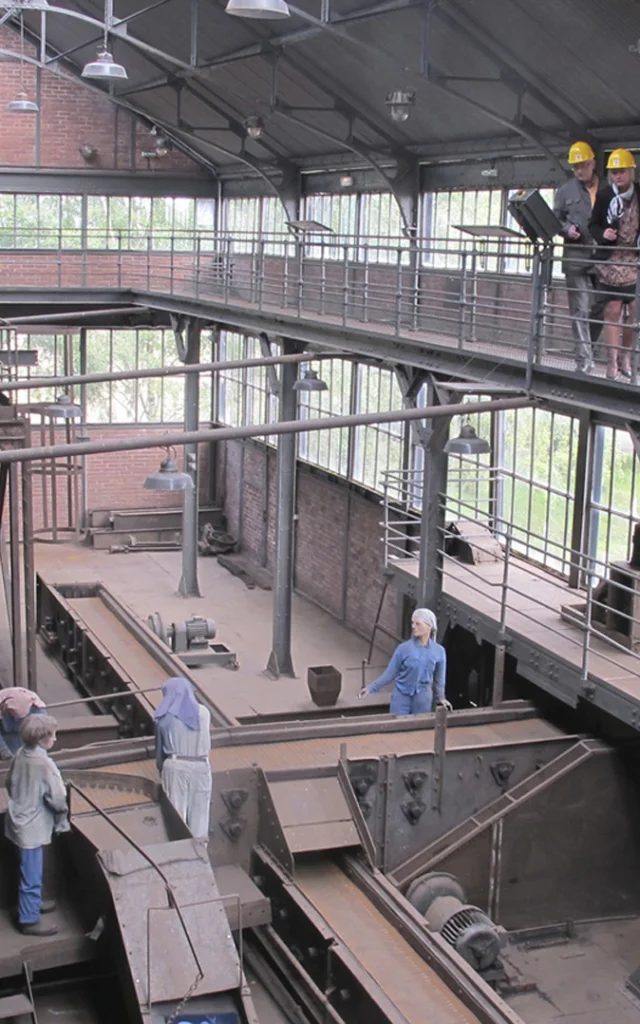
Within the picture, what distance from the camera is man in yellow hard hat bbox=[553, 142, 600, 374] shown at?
11070mm

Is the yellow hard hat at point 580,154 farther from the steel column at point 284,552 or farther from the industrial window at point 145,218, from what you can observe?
the industrial window at point 145,218

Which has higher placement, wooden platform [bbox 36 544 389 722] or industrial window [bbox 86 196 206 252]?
industrial window [bbox 86 196 206 252]

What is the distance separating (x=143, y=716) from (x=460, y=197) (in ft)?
28.9

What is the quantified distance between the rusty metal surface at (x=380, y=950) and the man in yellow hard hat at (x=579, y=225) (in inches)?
178

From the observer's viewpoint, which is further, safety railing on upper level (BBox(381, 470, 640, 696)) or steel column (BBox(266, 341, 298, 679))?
steel column (BBox(266, 341, 298, 679))

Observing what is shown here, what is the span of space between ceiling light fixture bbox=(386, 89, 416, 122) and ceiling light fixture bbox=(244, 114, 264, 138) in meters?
5.04

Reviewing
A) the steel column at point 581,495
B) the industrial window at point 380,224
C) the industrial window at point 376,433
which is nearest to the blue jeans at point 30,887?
the steel column at point 581,495

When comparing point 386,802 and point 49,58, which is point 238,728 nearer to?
point 386,802

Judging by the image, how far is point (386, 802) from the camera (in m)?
10.8

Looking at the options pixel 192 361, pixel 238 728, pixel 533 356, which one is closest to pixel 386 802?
pixel 238 728

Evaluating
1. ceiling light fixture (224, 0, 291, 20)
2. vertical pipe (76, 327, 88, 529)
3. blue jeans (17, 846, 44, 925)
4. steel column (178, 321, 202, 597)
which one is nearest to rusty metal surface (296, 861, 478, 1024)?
blue jeans (17, 846, 44, 925)

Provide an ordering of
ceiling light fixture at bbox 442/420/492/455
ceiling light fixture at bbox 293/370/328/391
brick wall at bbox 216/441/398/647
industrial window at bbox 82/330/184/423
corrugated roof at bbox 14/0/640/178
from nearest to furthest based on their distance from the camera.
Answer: ceiling light fixture at bbox 442/420/492/455
corrugated roof at bbox 14/0/640/178
ceiling light fixture at bbox 293/370/328/391
brick wall at bbox 216/441/398/647
industrial window at bbox 82/330/184/423

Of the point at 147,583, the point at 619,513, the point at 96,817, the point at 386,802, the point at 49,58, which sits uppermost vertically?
the point at 49,58

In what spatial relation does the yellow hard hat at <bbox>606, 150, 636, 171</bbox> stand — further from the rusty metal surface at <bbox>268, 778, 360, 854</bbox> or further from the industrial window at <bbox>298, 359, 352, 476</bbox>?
the industrial window at <bbox>298, 359, 352, 476</bbox>
